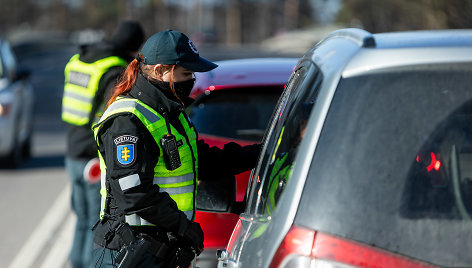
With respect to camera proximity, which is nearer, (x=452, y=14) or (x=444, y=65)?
(x=444, y=65)

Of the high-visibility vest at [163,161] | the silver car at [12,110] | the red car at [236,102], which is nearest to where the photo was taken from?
the high-visibility vest at [163,161]

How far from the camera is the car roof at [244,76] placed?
5.46 m

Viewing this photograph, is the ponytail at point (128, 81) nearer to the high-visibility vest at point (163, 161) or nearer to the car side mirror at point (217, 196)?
the high-visibility vest at point (163, 161)

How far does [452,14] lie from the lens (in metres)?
14.2

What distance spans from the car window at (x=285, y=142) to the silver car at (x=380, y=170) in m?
0.06

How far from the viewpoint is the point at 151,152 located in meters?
3.36

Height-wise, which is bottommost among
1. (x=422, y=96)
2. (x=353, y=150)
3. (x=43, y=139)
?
(x=353, y=150)

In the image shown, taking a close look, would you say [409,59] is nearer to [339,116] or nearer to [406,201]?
[339,116]

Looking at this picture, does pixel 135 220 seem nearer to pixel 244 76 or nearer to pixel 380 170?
pixel 380 170

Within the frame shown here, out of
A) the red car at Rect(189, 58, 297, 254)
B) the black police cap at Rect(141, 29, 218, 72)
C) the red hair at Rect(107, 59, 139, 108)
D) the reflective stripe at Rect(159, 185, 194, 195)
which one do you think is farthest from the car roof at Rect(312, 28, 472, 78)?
the red car at Rect(189, 58, 297, 254)

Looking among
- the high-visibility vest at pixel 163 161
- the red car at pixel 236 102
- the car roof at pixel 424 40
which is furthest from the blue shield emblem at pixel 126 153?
the red car at pixel 236 102

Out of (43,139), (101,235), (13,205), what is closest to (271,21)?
(43,139)

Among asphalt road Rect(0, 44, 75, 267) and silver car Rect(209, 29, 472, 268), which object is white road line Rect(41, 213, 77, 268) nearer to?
asphalt road Rect(0, 44, 75, 267)

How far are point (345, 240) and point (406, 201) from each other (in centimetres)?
20
